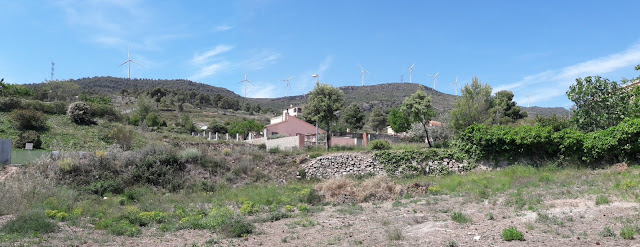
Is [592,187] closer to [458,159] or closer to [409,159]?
[458,159]

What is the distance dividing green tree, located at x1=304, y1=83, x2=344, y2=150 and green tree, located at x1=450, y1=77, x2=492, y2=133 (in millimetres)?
11368

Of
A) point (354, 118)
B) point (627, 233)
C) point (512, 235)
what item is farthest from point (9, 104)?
point (627, 233)

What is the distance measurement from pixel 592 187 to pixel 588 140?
853cm

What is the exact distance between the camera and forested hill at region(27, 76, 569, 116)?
335 ft

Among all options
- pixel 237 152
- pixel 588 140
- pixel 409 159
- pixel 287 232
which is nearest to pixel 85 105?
pixel 237 152

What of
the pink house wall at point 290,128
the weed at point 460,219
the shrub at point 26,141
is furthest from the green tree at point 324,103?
the weed at point 460,219

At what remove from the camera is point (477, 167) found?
81.2 feet

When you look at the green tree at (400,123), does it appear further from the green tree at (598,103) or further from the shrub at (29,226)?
the shrub at (29,226)

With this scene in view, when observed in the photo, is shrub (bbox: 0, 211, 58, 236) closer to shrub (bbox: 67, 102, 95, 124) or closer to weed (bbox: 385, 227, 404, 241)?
weed (bbox: 385, 227, 404, 241)

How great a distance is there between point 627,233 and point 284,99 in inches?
4995

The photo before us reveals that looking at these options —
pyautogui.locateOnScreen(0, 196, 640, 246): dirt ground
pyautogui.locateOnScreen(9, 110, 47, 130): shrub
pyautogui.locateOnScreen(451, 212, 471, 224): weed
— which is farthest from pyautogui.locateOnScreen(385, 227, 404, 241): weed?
pyautogui.locateOnScreen(9, 110, 47, 130): shrub

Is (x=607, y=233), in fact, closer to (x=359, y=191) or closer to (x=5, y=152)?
(x=359, y=191)

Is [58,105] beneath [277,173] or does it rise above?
above

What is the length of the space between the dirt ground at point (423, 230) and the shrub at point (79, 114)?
121ft
